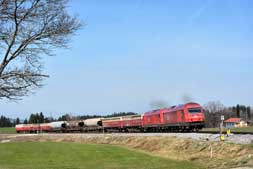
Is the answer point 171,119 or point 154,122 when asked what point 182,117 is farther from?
point 154,122

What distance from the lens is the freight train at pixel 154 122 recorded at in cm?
4819

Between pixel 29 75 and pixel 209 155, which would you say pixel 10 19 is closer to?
pixel 29 75

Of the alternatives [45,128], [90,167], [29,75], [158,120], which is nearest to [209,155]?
[90,167]

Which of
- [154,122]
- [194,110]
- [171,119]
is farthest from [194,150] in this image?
[154,122]

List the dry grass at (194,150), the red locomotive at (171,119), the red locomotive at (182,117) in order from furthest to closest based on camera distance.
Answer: the red locomotive at (171,119)
the red locomotive at (182,117)
the dry grass at (194,150)

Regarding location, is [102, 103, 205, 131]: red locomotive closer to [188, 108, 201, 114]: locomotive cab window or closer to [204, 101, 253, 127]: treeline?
[188, 108, 201, 114]: locomotive cab window


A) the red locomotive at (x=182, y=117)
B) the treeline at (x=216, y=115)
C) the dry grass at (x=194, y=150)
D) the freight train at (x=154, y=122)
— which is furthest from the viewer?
the treeline at (x=216, y=115)

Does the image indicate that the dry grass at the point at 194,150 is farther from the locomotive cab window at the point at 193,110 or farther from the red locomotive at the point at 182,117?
the locomotive cab window at the point at 193,110

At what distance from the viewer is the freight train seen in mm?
48188

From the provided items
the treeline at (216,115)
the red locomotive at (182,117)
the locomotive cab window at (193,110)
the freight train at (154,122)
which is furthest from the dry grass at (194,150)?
the treeline at (216,115)

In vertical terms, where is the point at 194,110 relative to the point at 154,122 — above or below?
above

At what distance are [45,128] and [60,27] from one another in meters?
111

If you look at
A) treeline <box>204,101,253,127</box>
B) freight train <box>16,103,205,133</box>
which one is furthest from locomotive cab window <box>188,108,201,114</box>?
treeline <box>204,101,253,127</box>

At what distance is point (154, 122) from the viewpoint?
6028 cm
